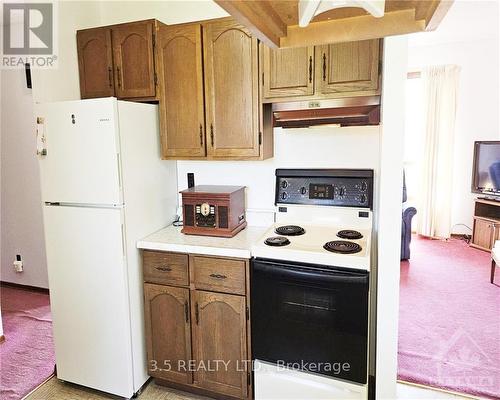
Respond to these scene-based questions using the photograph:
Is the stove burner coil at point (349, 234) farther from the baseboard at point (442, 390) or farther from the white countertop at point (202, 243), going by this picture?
the baseboard at point (442, 390)

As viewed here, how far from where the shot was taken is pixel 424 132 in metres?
5.44

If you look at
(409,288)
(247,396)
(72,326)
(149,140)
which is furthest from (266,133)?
(409,288)

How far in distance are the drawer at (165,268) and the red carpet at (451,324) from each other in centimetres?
154

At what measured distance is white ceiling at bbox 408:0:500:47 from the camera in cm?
368

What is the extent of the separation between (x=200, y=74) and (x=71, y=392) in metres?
2.11

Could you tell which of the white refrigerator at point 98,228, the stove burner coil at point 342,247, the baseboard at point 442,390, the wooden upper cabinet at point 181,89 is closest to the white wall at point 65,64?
the white refrigerator at point 98,228

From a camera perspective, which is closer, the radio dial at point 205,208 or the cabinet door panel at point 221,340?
the cabinet door panel at point 221,340

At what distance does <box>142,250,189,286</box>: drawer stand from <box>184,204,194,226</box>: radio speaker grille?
0.86ft

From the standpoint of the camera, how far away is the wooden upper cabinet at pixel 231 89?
84.0 inches

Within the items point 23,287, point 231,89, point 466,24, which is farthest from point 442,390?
point 466,24

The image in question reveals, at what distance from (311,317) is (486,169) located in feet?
14.2

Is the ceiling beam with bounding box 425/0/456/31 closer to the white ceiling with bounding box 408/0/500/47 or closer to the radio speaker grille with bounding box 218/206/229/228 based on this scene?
the radio speaker grille with bounding box 218/206/229/228

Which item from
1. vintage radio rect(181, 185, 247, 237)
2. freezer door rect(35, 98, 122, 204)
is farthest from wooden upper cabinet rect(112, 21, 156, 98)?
vintage radio rect(181, 185, 247, 237)

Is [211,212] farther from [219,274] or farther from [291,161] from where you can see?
[291,161]
